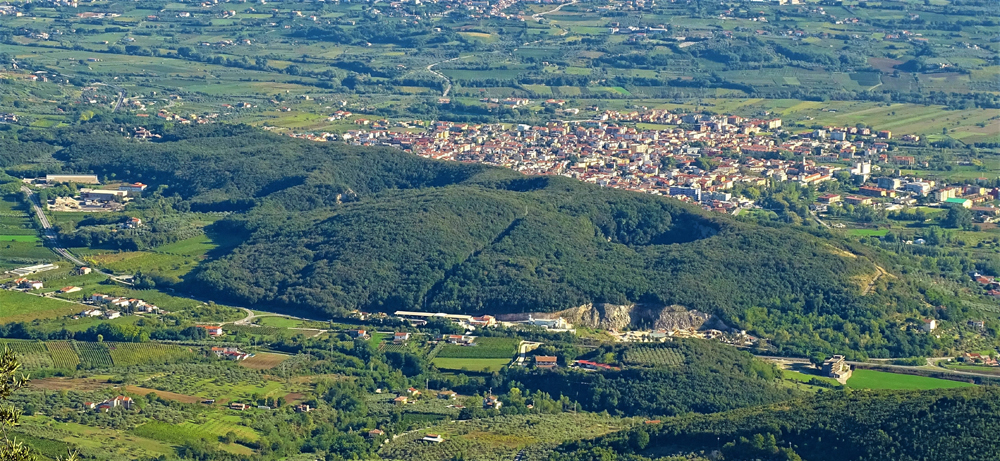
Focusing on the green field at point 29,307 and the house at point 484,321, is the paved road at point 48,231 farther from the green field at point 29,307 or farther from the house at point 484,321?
the house at point 484,321

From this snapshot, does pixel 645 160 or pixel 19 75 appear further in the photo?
pixel 19 75

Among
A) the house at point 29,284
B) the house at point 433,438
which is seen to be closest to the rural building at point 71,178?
the house at point 29,284

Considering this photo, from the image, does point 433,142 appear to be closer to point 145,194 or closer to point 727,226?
point 145,194

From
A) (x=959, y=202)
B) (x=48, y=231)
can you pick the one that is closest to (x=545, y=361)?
(x=48, y=231)

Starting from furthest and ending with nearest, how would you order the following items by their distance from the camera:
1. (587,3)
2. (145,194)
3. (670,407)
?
(587,3)
(145,194)
(670,407)

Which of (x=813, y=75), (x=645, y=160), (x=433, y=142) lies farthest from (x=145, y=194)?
(x=813, y=75)

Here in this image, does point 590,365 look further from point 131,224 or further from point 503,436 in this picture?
point 131,224

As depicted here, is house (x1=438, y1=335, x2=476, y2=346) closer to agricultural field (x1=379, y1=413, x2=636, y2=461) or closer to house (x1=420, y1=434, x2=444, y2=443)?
agricultural field (x1=379, y1=413, x2=636, y2=461)
